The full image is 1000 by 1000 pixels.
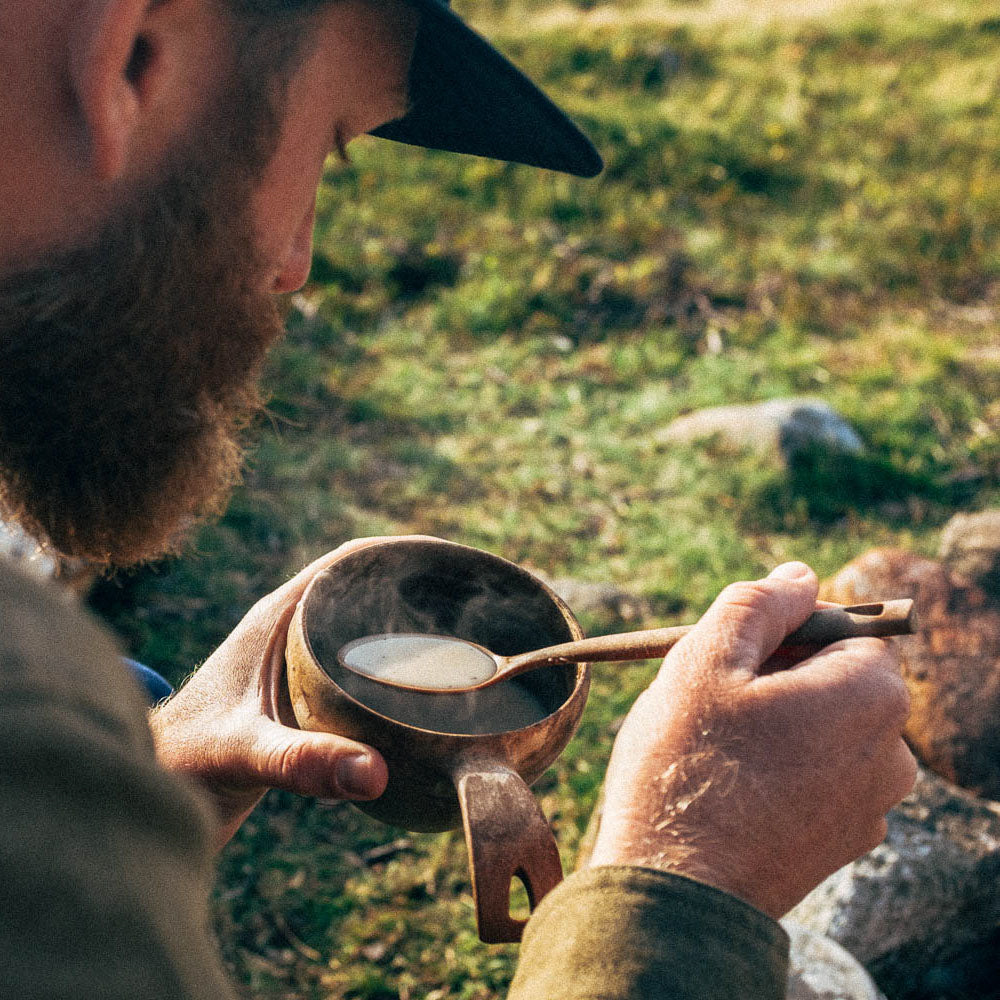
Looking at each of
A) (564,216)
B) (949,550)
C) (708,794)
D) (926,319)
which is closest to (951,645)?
(949,550)

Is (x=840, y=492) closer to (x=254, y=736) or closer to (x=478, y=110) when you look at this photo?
(x=478, y=110)

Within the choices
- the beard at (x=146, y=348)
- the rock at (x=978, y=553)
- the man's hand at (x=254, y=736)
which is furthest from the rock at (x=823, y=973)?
the beard at (x=146, y=348)

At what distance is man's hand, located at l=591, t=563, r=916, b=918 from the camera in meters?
1.27

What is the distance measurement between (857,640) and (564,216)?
597cm

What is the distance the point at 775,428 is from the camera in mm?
4797

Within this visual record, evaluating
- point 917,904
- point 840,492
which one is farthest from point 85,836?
point 840,492

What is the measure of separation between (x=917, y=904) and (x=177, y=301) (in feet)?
7.26

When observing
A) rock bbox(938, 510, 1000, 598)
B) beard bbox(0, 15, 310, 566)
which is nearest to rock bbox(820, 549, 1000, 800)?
rock bbox(938, 510, 1000, 598)

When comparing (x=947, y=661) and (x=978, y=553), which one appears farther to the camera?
(x=978, y=553)

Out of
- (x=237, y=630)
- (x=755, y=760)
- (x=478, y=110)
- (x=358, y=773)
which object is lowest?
(x=237, y=630)

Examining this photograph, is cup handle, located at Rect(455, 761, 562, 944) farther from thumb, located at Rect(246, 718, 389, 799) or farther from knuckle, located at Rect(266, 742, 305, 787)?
knuckle, located at Rect(266, 742, 305, 787)

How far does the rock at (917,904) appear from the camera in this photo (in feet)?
8.30

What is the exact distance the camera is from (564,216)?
22.9 ft

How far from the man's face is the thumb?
0.50 m
